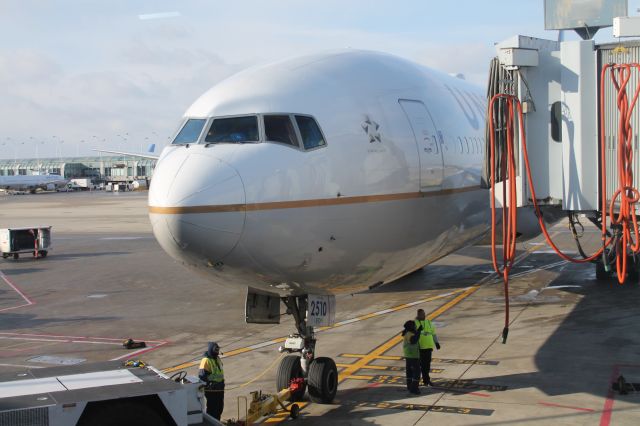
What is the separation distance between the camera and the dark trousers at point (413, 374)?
13.5m

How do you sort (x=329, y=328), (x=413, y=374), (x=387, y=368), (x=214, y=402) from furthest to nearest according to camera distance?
(x=329, y=328) < (x=387, y=368) < (x=413, y=374) < (x=214, y=402)

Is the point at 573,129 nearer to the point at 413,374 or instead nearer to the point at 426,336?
the point at 426,336

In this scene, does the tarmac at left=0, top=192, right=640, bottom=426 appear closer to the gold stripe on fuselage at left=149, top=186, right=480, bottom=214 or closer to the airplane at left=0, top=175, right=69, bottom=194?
the gold stripe on fuselage at left=149, top=186, right=480, bottom=214

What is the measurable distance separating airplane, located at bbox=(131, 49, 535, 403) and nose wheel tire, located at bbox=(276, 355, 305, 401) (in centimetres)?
2

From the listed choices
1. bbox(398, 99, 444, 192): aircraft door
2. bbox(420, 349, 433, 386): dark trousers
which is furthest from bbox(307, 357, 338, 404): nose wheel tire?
bbox(398, 99, 444, 192): aircraft door

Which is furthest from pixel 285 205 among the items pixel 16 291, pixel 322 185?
pixel 16 291

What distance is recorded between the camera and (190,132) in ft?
37.0

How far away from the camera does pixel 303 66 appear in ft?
40.9

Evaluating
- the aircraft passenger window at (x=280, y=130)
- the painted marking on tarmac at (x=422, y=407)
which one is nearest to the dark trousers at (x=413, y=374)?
the painted marking on tarmac at (x=422, y=407)

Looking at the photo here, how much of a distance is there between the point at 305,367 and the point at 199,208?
4.49m

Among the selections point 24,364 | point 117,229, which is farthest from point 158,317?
point 117,229

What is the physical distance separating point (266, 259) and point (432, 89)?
586 centimetres

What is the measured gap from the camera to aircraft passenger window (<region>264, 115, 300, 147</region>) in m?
10.9

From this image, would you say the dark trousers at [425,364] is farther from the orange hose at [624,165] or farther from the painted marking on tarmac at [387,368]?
the orange hose at [624,165]
